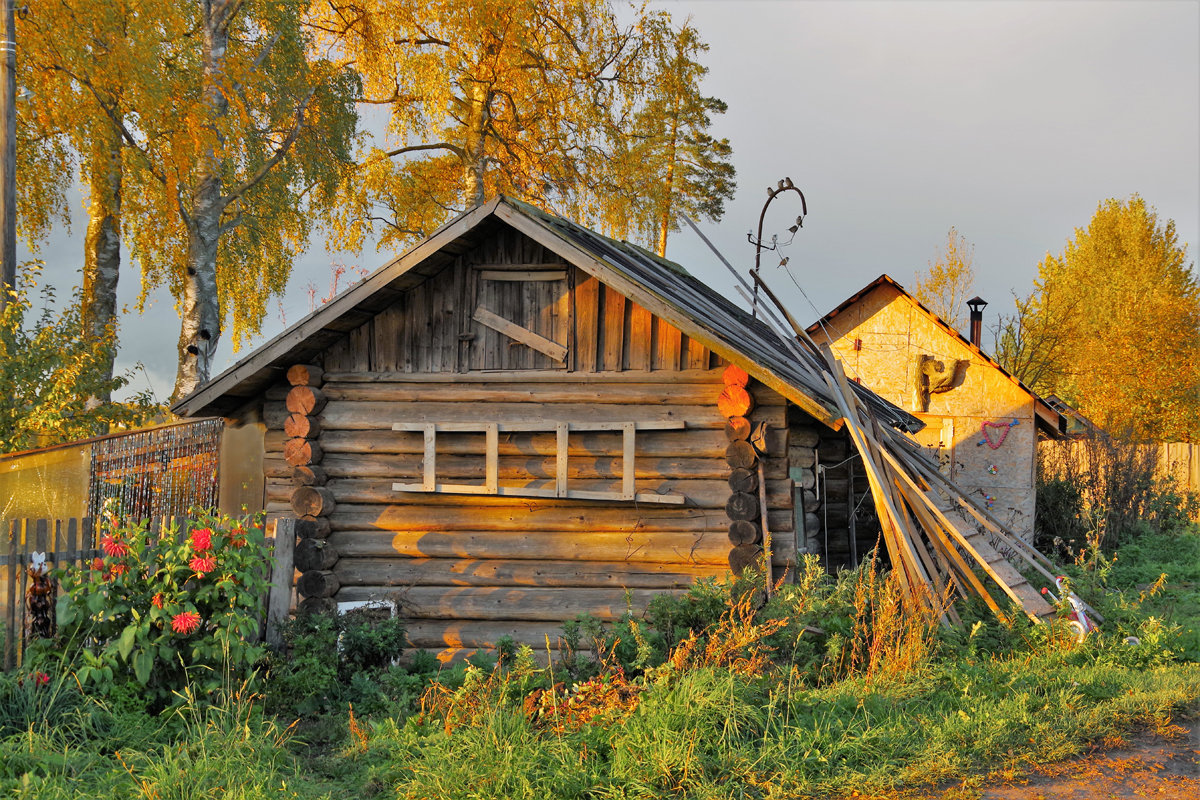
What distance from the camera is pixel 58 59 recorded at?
15109mm

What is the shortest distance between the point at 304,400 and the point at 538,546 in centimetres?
293

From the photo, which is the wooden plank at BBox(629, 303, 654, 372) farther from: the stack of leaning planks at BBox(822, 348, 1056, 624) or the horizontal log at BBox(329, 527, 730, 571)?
the stack of leaning planks at BBox(822, 348, 1056, 624)

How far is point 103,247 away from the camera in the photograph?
56.1ft

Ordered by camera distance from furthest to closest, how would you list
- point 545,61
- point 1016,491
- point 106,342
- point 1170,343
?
point 1170,343 < point 545,61 < point 1016,491 < point 106,342

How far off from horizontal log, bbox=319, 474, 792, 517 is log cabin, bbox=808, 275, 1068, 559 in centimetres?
1039

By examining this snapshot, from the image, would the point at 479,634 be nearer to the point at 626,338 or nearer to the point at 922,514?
the point at 626,338

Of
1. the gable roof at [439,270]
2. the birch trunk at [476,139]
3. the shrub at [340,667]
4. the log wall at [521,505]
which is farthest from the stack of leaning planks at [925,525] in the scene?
the birch trunk at [476,139]

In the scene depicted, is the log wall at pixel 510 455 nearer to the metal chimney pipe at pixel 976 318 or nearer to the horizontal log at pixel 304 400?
the horizontal log at pixel 304 400

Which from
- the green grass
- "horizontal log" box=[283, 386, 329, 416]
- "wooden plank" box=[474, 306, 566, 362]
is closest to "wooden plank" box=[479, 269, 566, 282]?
"wooden plank" box=[474, 306, 566, 362]

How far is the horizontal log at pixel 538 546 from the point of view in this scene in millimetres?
9273

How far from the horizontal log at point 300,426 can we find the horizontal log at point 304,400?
56 mm

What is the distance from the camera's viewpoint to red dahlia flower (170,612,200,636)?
6.52m

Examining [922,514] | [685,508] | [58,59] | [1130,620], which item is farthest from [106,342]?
[1130,620]

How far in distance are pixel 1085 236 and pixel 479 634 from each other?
32582 mm
